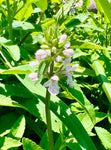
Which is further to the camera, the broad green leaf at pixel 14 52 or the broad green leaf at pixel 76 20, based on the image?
the broad green leaf at pixel 76 20

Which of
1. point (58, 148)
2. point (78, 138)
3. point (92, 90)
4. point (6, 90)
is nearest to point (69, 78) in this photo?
point (78, 138)

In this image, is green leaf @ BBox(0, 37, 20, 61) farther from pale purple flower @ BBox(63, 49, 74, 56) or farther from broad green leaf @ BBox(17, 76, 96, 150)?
pale purple flower @ BBox(63, 49, 74, 56)

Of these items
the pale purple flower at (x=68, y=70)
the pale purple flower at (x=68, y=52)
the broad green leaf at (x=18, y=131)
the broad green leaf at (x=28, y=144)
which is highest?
the pale purple flower at (x=68, y=52)

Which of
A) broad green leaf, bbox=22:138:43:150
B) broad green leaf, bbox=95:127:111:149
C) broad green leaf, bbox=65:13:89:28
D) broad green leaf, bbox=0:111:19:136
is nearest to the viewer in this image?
broad green leaf, bbox=22:138:43:150

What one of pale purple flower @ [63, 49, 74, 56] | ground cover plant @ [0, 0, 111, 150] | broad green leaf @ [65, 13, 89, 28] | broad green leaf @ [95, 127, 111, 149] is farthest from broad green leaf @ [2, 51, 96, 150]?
broad green leaf @ [65, 13, 89, 28]

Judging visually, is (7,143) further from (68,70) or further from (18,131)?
(68,70)

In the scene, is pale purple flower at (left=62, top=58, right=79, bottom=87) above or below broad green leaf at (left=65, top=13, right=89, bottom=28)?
below

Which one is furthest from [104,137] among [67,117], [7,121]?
[7,121]

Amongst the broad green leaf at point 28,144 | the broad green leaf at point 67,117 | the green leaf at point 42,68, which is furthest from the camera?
the broad green leaf at point 67,117

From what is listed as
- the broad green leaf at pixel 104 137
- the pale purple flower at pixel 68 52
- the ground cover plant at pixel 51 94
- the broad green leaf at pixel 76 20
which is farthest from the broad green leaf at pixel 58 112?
the broad green leaf at pixel 76 20

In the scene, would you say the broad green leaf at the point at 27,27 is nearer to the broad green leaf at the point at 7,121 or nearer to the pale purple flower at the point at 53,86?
the broad green leaf at the point at 7,121

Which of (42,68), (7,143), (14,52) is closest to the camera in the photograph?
(42,68)

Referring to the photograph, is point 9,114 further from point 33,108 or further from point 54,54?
point 54,54
